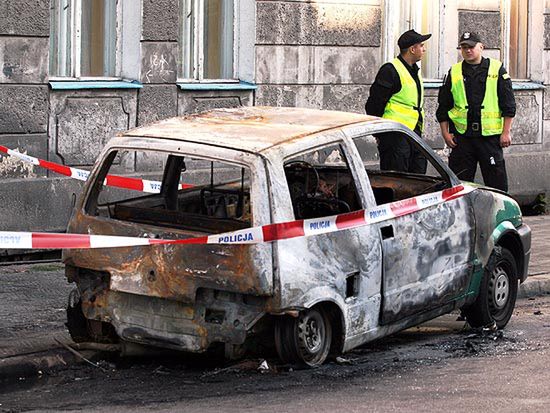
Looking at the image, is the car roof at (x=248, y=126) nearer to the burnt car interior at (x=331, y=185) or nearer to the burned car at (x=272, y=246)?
the burned car at (x=272, y=246)

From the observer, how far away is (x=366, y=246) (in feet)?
27.7

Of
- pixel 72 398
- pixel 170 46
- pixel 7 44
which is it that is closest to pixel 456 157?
pixel 170 46

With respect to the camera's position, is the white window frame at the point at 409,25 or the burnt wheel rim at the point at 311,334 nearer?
the burnt wheel rim at the point at 311,334

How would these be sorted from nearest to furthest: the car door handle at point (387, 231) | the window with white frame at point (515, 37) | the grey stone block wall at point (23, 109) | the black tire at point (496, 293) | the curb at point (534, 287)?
the car door handle at point (387, 231)
the black tire at point (496, 293)
the curb at point (534, 287)
the grey stone block wall at point (23, 109)
the window with white frame at point (515, 37)

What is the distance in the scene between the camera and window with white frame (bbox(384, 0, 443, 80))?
1619 centimetres

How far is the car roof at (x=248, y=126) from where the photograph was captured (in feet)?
27.1

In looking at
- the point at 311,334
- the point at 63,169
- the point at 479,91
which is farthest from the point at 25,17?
the point at 311,334

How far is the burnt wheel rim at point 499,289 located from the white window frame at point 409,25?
252 inches

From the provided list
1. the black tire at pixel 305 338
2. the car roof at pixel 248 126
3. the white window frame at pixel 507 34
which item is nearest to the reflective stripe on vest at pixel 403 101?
the car roof at pixel 248 126

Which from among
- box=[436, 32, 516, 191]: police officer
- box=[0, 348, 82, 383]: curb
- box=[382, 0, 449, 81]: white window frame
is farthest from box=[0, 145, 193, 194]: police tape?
→ box=[382, 0, 449, 81]: white window frame

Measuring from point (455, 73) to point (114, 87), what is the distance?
304 cm

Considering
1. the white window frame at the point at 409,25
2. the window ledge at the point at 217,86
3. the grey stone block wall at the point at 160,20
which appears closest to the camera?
the grey stone block wall at the point at 160,20

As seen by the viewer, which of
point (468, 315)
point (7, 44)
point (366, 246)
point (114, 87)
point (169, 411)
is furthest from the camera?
point (114, 87)

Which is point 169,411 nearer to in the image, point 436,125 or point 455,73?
point 455,73
